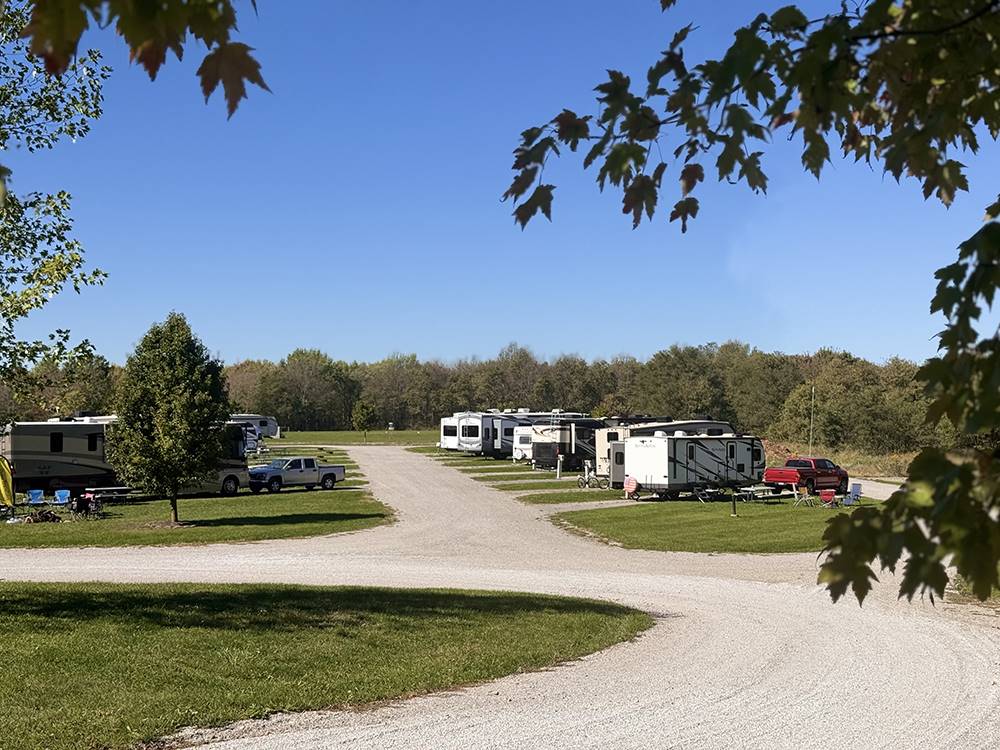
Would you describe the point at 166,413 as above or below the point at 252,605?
above

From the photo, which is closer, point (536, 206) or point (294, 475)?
point (536, 206)

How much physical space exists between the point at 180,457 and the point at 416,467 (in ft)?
83.7

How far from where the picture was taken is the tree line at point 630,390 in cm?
5891

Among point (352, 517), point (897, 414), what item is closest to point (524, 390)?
point (897, 414)

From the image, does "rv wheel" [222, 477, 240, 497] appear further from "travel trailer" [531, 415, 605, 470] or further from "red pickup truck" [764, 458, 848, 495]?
"red pickup truck" [764, 458, 848, 495]

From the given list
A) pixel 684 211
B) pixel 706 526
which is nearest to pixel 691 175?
pixel 684 211

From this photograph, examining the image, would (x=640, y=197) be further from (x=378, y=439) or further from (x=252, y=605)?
(x=378, y=439)

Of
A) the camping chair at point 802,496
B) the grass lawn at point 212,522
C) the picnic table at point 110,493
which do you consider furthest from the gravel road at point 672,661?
the picnic table at point 110,493

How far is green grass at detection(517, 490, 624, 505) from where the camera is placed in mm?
32281

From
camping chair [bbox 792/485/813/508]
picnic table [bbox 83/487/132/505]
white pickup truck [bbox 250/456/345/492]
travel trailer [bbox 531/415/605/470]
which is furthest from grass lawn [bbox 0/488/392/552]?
travel trailer [bbox 531/415/605/470]

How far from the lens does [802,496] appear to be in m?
31.5

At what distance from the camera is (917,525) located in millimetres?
2326

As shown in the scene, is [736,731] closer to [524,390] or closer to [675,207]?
[675,207]

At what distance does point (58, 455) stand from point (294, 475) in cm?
904
